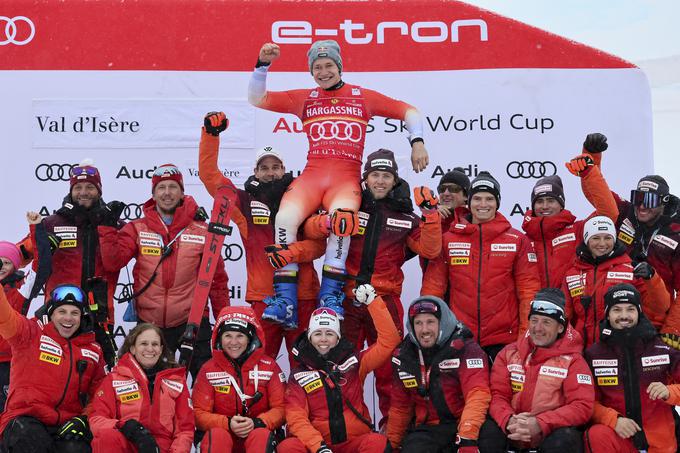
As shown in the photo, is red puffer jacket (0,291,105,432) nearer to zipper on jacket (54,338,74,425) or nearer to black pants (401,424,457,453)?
zipper on jacket (54,338,74,425)

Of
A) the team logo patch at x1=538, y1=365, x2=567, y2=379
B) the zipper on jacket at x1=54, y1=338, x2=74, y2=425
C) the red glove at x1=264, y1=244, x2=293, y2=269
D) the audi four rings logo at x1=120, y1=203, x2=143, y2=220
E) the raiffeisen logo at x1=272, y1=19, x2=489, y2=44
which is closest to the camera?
the team logo patch at x1=538, y1=365, x2=567, y2=379

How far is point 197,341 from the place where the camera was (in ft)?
21.5

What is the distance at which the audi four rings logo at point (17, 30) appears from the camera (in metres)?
8.62

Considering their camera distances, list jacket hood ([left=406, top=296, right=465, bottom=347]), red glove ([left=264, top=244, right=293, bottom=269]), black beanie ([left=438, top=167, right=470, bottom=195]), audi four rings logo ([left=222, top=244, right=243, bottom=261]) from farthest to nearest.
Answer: audi four rings logo ([left=222, top=244, right=243, bottom=261]) → black beanie ([left=438, top=167, right=470, bottom=195]) → red glove ([left=264, top=244, right=293, bottom=269]) → jacket hood ([left=406, top=296, right=465, bottom=347])

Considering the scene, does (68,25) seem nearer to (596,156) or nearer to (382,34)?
(382,34)

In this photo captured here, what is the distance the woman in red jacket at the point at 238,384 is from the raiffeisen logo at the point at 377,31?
142 inches

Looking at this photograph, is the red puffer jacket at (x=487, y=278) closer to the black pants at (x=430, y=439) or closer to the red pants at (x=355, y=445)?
the black pants at (x=430, y=439)

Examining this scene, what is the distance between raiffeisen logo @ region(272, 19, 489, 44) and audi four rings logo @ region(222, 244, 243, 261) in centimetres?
200

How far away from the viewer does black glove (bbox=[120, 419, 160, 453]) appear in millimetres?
5313

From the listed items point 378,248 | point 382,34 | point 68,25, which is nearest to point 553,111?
point 382,34

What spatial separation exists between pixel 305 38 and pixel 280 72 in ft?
1.35

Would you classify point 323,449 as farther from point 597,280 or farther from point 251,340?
point 597,280

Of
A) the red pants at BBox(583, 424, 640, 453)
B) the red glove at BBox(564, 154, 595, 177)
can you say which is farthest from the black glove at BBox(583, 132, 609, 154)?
the red pants at BBox(583, 424, 640, 453)

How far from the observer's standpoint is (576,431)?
5.39m
